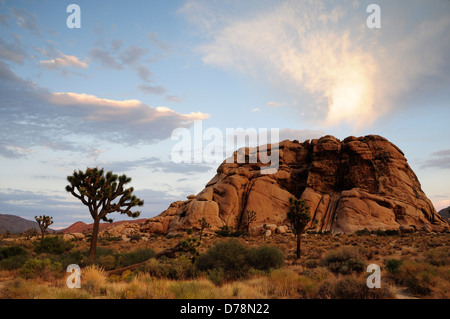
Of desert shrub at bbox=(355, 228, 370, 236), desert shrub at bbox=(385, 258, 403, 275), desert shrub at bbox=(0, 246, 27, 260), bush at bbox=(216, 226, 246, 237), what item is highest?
desert shrub at bbox=(385, 258, 403, 275)

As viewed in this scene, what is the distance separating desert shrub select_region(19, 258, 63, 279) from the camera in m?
12.8

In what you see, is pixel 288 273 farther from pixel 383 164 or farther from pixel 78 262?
pixel 383 164


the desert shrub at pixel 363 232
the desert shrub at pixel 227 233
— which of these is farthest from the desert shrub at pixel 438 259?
the desert shrub at pixel 227 233

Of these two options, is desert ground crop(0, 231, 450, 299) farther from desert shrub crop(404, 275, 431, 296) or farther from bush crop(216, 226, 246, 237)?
bush crop(216, 226, 246, 237)

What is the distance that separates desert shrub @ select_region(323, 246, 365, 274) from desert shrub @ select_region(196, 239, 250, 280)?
4.55m

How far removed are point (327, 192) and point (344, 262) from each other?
44.5 meters

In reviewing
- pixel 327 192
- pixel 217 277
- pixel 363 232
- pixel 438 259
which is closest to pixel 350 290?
pixel 217 277

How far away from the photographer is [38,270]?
13.1 m

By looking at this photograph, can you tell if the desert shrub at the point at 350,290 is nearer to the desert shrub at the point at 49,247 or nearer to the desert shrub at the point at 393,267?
the desert shrub at the point at 393,267

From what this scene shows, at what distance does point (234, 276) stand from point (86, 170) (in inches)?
492

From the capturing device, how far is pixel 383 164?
52.6 m

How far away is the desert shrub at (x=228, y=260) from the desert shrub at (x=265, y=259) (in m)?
0.42

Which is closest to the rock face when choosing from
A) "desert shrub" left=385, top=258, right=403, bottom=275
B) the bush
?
the bush
